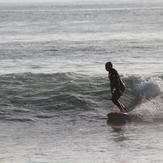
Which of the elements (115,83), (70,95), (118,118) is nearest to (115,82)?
(115,83)

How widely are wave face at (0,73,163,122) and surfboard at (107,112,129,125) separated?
0.29 m

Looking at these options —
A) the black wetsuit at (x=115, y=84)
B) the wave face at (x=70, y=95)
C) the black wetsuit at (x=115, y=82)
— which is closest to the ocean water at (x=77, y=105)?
the wave face at (x=70, y=95)

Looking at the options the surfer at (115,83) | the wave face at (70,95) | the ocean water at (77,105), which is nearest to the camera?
the ocean water at (77,105)

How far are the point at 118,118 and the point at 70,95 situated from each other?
4095 millimetres

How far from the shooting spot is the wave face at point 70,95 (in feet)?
61.2

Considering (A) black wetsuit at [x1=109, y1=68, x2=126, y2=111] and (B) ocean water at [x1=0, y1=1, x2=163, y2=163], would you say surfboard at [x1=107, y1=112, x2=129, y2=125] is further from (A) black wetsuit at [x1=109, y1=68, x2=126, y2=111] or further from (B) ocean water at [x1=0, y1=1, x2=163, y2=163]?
(A) black wetsuit at [x1=109, y1=68, x2=126, y2=111]

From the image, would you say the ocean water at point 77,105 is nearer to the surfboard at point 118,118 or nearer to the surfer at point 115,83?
the surfboard at point 118,118

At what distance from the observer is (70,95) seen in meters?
20.9

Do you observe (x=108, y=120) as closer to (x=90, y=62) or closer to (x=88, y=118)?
(x=88, y=118)

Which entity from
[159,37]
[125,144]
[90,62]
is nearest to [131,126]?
[125,144]

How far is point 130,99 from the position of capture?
68.6 ft

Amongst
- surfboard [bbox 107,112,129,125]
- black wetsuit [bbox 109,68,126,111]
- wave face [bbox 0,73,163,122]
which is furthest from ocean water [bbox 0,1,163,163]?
black wetsuit [bbox 109,68,126,111]

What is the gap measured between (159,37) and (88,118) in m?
25.2

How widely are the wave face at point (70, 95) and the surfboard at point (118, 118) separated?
0.29 meters
